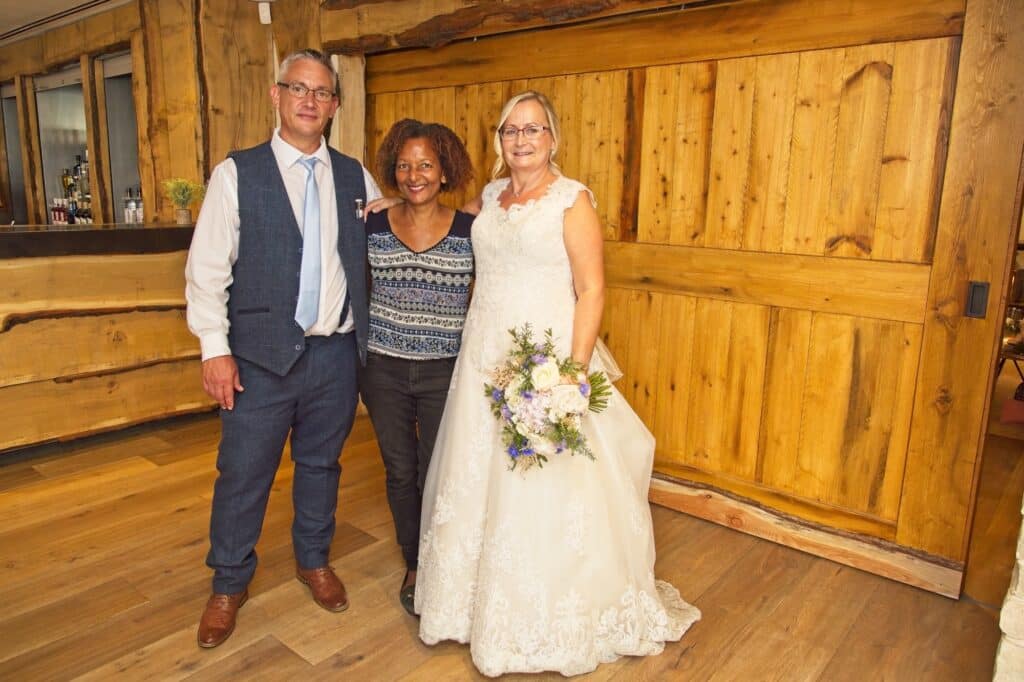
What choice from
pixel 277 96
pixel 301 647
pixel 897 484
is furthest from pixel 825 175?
pixel 301 647

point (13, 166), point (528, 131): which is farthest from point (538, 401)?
point (13, 166)

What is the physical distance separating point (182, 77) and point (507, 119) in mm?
3201

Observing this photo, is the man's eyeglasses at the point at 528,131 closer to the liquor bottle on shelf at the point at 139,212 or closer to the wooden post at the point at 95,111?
the liquor bottle on shelf at the point at 139,212

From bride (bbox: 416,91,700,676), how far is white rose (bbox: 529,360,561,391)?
0.64 ft

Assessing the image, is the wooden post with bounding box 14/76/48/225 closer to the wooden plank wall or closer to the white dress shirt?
the wooden plank wall

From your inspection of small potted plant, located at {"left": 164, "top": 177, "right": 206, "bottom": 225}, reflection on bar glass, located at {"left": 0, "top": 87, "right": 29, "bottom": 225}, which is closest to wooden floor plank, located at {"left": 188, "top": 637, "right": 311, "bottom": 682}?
small potted plant, located at {"left": 164, "top": 177, "right": 206, "bottom": 225}

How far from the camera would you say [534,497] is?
2104 mm

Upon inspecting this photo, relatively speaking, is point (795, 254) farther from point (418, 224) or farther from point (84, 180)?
point (84, 180)

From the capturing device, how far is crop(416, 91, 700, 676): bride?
6.81 ft

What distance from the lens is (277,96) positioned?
2.18 m

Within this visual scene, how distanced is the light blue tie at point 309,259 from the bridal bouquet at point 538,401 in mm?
581

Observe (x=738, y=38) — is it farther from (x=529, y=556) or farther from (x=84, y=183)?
(x=84, y=183)

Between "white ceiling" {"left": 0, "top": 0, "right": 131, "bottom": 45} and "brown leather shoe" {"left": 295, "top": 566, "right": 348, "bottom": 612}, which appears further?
"white ceiling" {"left": 0, "top": 0, "right": 131, "bottom": 45}

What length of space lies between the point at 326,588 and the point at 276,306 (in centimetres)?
97
